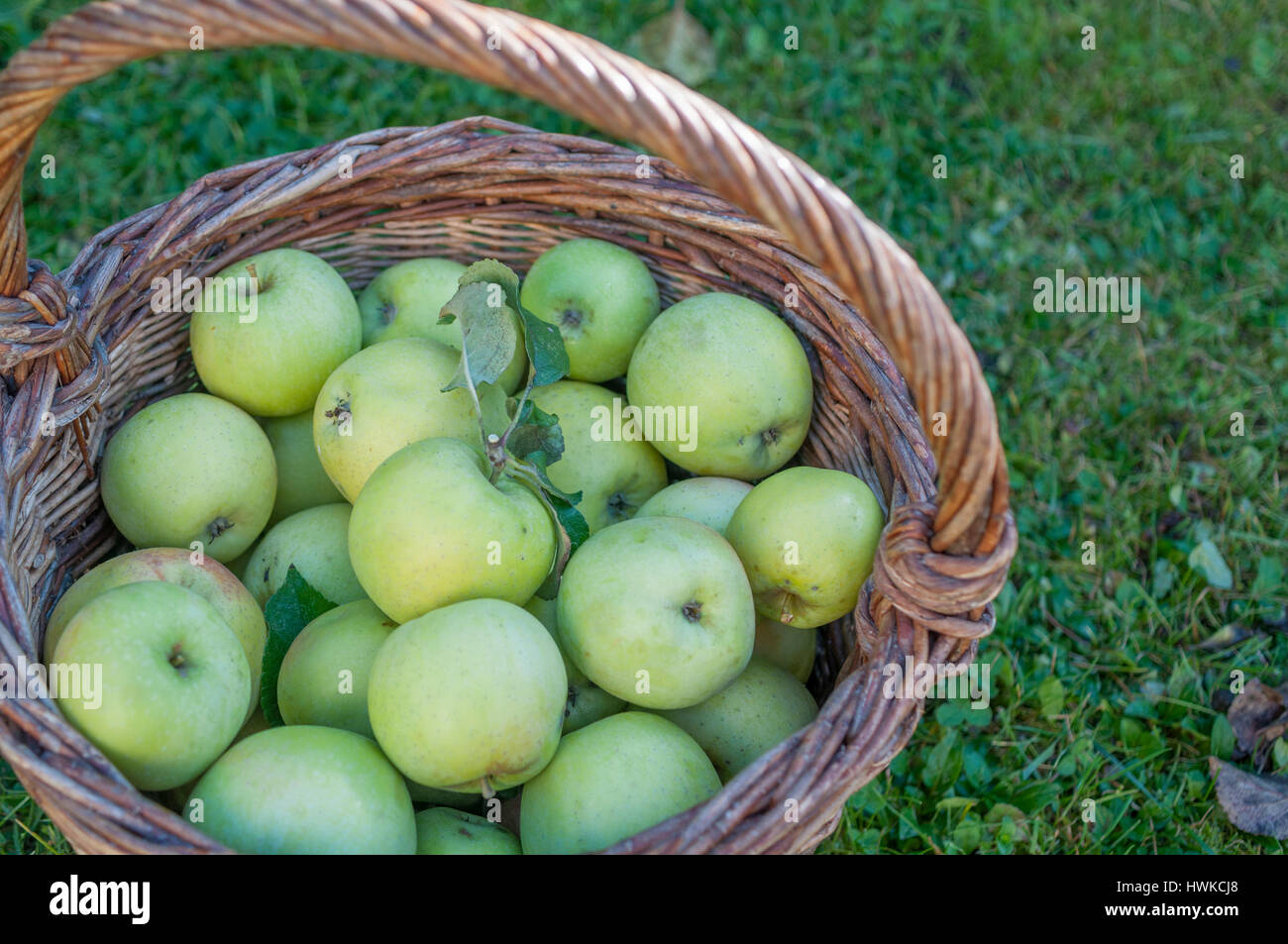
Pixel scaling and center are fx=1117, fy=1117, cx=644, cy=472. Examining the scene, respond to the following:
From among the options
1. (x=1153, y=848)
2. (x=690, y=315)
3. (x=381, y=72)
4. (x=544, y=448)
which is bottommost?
(x=1153, y=848)

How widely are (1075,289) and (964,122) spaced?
670 millimetres

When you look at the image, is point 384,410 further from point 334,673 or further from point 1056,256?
point 1056,256

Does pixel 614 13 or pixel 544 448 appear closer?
pixel 544 448

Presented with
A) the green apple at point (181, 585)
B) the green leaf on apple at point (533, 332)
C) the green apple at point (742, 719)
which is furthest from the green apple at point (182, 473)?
the green apple at point (742, 719)

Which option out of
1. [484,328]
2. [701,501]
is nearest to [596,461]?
[701,501]

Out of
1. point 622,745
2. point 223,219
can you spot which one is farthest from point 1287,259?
point 223,219

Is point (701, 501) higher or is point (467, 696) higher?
point (701, 501)

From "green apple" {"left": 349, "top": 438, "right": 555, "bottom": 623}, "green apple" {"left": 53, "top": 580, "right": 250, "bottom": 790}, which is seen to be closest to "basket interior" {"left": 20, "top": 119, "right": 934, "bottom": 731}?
"green apple" {"left": 53, "top": 580, "right": 250, "bottom": 790}

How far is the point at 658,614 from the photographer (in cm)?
151

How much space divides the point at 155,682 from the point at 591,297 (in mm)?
959

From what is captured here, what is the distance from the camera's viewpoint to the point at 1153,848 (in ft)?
6.68

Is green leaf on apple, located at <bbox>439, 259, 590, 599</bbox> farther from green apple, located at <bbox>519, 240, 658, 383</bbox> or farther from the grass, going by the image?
the grass

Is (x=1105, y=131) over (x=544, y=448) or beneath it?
over

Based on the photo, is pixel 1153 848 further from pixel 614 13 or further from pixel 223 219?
pixel 614 13
